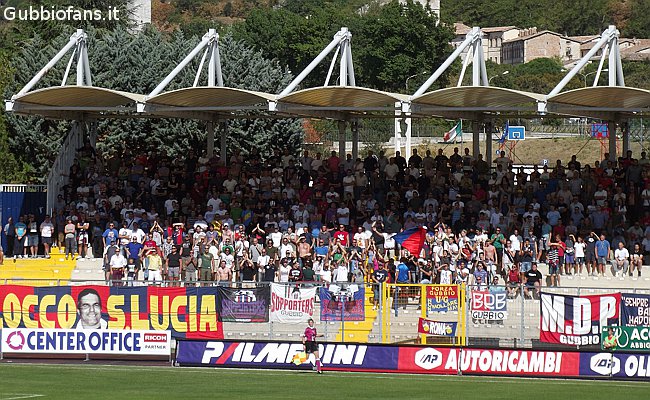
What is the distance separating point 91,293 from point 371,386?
821cm

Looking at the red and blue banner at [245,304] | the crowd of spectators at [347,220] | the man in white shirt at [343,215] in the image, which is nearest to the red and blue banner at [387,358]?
the red and blue banner at [245,304]

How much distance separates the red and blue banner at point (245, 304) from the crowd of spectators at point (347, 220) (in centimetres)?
238

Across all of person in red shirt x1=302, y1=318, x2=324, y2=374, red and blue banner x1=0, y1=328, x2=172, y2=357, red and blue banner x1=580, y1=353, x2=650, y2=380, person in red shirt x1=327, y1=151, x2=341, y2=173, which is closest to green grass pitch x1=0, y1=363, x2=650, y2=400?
red and blue banner x1=580, y1=353, x2=650, y2=380

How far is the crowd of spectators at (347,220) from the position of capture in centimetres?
3441

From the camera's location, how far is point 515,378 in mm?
26375

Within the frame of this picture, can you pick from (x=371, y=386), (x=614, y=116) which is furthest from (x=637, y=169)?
(x=371, y=386)

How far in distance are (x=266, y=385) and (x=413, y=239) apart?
1143cm

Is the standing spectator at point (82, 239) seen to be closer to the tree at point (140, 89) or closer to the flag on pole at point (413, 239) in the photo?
the flag on pole at point (413, 239)

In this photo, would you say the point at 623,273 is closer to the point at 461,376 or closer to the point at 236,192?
the point at 461,376

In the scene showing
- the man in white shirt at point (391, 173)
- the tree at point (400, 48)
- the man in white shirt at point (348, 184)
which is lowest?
the man in white shirt at point (348, 184)

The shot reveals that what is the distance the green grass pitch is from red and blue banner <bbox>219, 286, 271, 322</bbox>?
2.08 metres

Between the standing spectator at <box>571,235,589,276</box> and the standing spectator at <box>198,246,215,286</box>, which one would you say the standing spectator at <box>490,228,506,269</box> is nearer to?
the standing spectator at <box>571,235,589,276</box>

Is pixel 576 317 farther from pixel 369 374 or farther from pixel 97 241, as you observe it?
pixel 97 241

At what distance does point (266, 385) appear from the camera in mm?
25031
